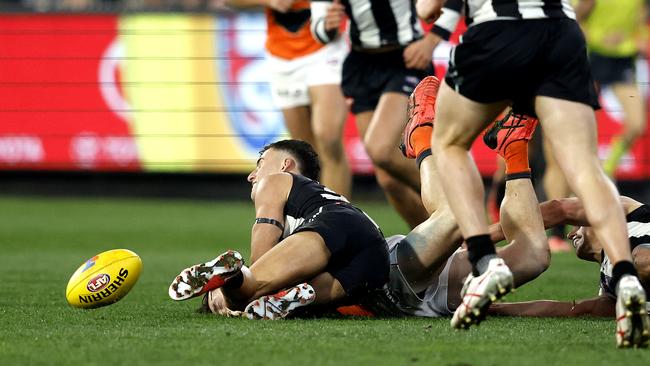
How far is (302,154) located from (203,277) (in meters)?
1.39

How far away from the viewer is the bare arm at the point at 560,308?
578cm

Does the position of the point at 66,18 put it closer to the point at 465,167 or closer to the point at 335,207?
the point at 335,207

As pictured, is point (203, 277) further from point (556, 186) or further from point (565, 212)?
point (556, 186)

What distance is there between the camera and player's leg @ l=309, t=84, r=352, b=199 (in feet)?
29.6

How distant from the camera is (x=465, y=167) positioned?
485 cm

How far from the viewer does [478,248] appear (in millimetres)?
4730

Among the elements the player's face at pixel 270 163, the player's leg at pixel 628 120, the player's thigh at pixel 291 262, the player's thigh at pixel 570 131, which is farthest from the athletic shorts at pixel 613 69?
the player's thigh at pixel 570 131

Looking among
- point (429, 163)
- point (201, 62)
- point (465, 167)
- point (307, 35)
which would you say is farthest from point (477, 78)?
point (201, 62)

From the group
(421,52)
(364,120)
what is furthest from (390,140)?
(364,120)

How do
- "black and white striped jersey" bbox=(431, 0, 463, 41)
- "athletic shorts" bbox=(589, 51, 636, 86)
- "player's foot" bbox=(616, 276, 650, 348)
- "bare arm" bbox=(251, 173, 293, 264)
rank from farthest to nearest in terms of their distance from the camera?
"athletic shorts" bbox=(589, 51, 636, 86)
"black and white striped jersey" bbox=(431, 0, 463, 41)
"bare arm" bbox=(251, 173, 293, 264)
"player's foot" bbox=(616, 276, 650, 348)

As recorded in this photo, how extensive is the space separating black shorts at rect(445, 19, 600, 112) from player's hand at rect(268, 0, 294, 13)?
4778 millimetres

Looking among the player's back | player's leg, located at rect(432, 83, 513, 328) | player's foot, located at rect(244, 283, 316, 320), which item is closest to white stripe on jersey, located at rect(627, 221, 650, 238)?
player's leg, located at rect(432, 83, 513, 328)

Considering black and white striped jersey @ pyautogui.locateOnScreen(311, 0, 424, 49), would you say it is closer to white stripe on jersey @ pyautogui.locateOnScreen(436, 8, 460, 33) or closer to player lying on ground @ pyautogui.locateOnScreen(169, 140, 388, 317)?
white stripe on jersey @ pyautogui.locateOnScreen(436, 8, 460, 33)

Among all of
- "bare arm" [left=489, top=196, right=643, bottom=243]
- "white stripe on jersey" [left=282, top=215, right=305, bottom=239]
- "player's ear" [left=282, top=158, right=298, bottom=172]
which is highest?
"player's ear" [left=282, top=158, right=298, bottom=172]
